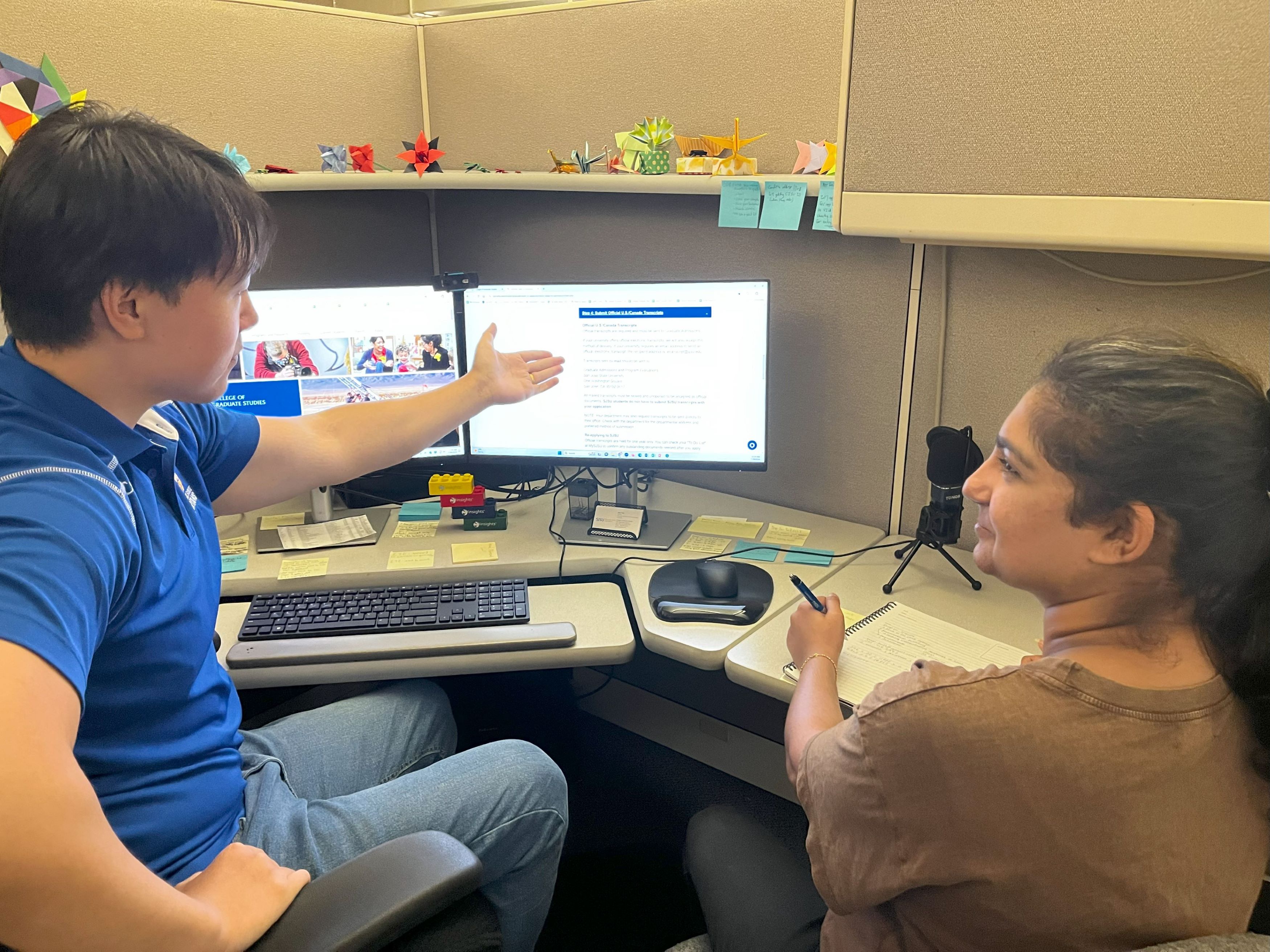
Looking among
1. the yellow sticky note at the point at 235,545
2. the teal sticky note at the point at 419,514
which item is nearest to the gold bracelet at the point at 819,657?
the teal sticky note at the point at 419,514

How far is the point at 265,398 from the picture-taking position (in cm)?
158

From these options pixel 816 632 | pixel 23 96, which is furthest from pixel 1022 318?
pixel 23 96

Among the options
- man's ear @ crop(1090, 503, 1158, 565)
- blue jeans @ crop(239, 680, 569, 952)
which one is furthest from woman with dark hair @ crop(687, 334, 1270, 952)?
blue jeans @ crop(239, 680, 569, 952)

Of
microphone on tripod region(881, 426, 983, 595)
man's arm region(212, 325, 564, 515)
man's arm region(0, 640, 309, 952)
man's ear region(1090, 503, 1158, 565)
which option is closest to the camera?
man's arm region(0, 640, 309, 952)

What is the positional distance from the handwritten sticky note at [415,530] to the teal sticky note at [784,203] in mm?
772

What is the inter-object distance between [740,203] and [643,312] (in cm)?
23

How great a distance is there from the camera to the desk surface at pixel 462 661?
1.26m

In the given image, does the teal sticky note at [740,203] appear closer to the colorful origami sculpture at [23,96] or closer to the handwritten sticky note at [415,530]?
the handwritten sticky note at [415,530]

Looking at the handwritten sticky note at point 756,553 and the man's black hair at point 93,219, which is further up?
the man's black hair at point 93,219

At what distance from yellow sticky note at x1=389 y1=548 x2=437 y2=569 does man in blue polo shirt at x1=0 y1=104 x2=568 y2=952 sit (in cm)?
36

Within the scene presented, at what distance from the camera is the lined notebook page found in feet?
3.85

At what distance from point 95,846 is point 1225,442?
899 millimetres

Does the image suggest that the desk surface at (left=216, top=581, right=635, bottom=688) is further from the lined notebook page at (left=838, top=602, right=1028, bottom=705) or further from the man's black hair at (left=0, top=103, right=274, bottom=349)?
the man's black hair at (left=0, top=103, right=274, bottom=349)

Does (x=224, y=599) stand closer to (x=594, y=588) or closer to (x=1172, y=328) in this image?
(x=594, y=588)
